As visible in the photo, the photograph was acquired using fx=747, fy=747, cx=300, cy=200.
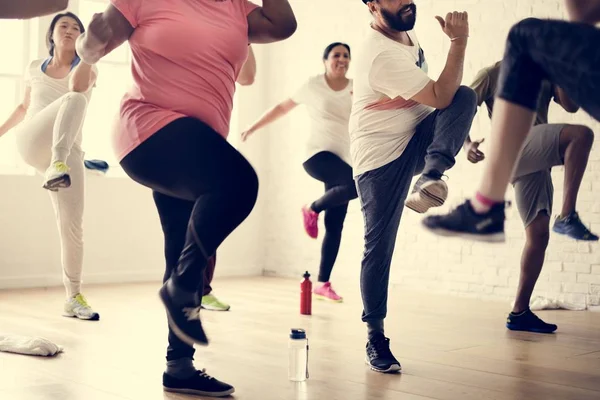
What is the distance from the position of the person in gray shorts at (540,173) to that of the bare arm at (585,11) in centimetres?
98

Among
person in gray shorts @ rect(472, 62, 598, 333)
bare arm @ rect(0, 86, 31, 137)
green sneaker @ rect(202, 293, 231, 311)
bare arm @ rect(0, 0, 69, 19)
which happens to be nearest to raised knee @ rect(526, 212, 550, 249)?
person in gray shorts @ rect(472, 62, 598, 333)

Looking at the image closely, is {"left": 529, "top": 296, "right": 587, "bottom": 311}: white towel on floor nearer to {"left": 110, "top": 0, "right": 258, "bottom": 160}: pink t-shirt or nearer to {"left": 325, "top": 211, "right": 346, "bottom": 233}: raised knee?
{"left": 325, "top": 211, "right": 346, "bottom": 233}: raised knee

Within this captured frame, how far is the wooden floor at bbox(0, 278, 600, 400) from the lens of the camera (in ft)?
8.59

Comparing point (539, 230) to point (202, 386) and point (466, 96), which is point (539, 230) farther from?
point (202, 386)

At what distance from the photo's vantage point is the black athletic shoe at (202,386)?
2.47 meters

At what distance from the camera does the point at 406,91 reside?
2727 mm

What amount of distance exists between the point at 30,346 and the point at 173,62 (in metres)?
1.56

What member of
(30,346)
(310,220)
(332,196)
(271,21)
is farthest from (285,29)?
(310,220)

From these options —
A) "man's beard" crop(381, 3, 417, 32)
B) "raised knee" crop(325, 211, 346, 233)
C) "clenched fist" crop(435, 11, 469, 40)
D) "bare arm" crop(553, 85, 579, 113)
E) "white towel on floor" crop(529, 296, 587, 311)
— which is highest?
"man's beard" crop(381, 3, 417, 32)

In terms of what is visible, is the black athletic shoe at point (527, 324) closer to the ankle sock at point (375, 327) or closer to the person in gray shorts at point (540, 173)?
the person in gray shorts at point (540, 173)

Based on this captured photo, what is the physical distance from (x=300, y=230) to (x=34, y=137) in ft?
12.3

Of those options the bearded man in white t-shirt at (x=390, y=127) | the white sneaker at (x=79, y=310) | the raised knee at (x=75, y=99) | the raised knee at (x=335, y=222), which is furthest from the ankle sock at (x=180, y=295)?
the raised knee at (x=335, y=222)

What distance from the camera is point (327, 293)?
17.6 feet

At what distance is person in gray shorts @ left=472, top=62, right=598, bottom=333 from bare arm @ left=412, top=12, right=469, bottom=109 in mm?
348
